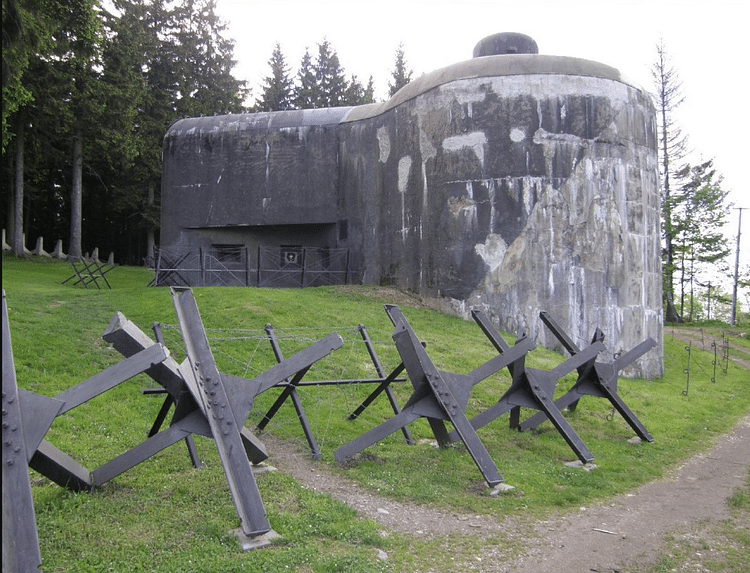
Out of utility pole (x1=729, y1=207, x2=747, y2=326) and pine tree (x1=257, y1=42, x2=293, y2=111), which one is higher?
pine tree (x1=257, y1=42, x2=293, y2=111)

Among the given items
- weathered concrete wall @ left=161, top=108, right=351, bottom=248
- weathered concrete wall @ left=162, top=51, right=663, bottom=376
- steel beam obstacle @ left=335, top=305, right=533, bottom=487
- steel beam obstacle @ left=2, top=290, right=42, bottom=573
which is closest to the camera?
steel beam obstacle @ left=2, top=290, right=42, bottom=573

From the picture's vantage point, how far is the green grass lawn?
5.49 metres

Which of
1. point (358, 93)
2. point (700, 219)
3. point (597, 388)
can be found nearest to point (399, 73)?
point (358, 93)

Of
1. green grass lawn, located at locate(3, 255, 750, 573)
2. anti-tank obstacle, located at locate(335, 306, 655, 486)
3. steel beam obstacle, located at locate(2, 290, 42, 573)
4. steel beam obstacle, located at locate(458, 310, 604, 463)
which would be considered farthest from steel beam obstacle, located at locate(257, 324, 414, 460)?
steel beam obstacle, located at locate(2, 290, 42, 573)

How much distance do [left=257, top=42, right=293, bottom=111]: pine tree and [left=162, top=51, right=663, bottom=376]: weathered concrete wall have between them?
94.6 feet

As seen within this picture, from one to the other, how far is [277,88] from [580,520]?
151 ft

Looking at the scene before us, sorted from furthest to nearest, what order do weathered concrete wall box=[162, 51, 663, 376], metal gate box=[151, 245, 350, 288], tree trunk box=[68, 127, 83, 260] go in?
tree trunk box=[68, 127, 83, 260]
metal gate box=[151, 245, 350, 288]
weathered concrete wall box=[162, 51, 663, 376]

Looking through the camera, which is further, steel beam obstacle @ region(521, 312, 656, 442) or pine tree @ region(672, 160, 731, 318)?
pine tree @ region(672, 160, 731, 318)

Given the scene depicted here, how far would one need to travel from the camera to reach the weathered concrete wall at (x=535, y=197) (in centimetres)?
1853

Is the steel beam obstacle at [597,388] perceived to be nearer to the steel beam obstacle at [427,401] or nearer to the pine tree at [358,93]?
the steel beam obstacle at [427,401]

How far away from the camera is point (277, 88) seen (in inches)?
1908

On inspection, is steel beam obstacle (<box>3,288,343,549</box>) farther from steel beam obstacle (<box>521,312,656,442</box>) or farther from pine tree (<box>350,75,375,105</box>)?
pine tree (<box>350,75,375,105</box>)

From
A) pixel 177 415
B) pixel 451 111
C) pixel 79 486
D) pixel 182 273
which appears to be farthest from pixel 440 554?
pixel 182 273

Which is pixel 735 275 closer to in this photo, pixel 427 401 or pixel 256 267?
pixel 256 267
